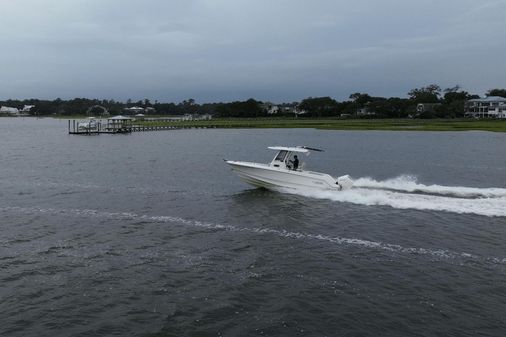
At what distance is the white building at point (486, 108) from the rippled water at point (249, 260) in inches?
6437

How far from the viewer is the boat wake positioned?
92.4 feet

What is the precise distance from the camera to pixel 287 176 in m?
33.4

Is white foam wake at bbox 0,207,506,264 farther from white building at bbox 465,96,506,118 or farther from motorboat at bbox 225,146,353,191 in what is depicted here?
white building at bbox 465,96,506,118

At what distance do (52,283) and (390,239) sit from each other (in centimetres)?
1402

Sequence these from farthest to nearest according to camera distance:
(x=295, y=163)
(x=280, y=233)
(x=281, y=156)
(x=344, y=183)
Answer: (x=281, y=156)
(x=295, y=163)
(x=344, y=183)
(x=280, y=233)

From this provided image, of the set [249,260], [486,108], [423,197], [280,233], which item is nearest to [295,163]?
[423,197]

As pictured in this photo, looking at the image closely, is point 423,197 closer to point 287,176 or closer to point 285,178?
point 287,176

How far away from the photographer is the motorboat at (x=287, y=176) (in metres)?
32.7

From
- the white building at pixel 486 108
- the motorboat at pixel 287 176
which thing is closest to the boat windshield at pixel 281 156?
the motorboat at pixel 287 176

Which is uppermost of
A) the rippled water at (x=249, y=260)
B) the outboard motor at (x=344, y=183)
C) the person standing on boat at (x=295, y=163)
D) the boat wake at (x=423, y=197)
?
the person standing on boat at (x=295, y=163)

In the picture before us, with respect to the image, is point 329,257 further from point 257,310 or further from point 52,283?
point 52,283

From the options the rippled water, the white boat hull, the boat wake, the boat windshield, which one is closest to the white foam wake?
the rippled water

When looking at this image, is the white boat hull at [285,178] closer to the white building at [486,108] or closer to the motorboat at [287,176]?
the motorboat at [287,176]

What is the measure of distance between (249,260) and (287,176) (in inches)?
584
